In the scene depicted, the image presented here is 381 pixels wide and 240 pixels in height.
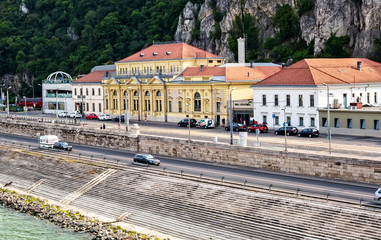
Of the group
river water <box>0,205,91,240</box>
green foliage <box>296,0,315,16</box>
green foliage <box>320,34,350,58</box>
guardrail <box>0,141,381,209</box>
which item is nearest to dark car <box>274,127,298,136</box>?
guardrail <box>0,141,381,209</box>

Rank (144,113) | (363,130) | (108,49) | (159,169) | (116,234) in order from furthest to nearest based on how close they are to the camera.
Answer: (108,49) < (144,113) < (363,130) < (159,169) < (116,234)

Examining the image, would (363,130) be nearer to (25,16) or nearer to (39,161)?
(39,161)

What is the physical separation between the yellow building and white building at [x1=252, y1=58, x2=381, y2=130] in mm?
3953

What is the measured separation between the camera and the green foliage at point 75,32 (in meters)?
141

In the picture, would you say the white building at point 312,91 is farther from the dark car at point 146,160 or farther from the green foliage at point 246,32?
the green foliage at point 246,32

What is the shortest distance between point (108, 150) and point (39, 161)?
780 centimetres

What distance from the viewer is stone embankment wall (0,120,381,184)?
4366cm

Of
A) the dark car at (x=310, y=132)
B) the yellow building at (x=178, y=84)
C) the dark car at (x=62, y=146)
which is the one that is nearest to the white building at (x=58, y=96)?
the yellow building at (x=178, y=84)

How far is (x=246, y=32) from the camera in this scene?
110 m

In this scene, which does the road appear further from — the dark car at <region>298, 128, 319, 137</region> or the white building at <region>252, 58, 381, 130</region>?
the white building at <region>252, 58, 381, 130</region>

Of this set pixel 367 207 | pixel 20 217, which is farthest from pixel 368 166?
pixel 20 217

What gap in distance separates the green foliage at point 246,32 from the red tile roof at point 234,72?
24.9 meters

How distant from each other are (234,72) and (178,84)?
8.86 metres

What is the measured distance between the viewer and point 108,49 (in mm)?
143750
